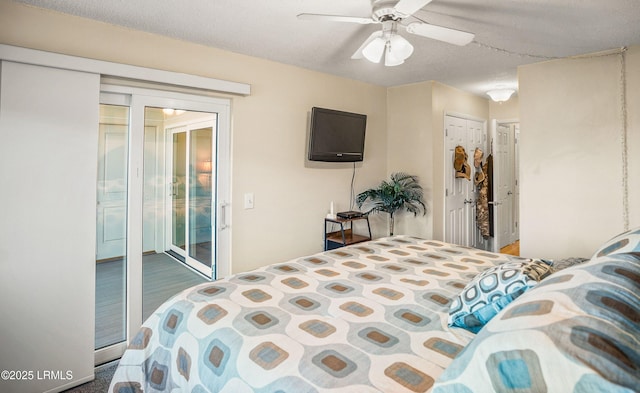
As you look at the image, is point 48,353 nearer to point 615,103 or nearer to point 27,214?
point 27,214

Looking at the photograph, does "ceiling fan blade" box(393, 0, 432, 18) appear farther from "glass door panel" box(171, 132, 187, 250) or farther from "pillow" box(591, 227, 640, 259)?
"glass door panel" box(171, 132, 187, 250)

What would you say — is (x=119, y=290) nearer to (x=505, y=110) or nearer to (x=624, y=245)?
(x=624, y=245)

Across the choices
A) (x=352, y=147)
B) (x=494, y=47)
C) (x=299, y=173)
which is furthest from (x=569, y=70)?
(x=299, y=173)

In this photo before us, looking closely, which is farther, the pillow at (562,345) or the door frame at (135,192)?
the door frame at (135,192)

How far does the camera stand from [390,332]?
1.34 meters

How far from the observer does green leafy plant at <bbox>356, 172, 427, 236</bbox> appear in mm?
3992

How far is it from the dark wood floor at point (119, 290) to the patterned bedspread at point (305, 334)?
111 centimetres

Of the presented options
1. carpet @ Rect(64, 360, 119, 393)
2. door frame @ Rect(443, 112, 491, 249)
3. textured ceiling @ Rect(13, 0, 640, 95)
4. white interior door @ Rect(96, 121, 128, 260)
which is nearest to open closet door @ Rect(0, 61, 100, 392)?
carpet @ Rect(64, 360, 119, 393)

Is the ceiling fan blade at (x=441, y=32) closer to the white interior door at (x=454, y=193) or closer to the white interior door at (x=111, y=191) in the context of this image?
the white interior door at (x=111, y=191)

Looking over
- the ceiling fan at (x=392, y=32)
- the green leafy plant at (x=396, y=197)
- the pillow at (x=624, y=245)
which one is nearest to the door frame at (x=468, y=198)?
the green leafy plant at (x=396, y=197)

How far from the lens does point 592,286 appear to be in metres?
0.94

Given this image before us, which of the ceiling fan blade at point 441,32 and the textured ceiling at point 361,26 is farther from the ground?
the textured ceiling at point 361,26

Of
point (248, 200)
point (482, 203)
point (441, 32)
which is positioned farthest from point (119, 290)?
point (482, 203)

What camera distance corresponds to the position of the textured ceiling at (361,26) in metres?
2.11
